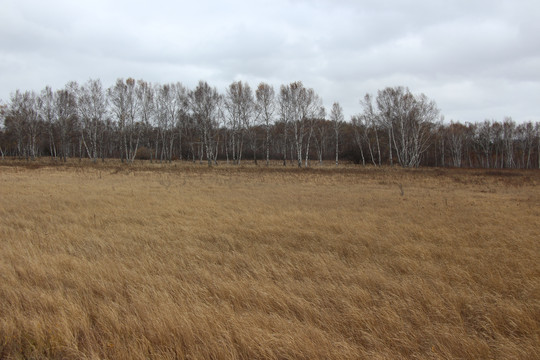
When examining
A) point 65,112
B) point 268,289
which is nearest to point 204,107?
point 65,112

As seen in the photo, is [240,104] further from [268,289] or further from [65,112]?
[268,289]

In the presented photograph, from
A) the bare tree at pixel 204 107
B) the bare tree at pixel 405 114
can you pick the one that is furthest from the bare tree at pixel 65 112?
the bare tree at pixel 405 114

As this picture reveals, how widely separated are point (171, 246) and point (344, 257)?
3447 mm

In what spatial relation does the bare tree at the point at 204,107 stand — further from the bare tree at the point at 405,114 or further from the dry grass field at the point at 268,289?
the dry grass field at the point at 268,289

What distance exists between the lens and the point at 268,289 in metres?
3.95

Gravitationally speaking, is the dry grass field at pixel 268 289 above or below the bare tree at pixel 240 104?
below

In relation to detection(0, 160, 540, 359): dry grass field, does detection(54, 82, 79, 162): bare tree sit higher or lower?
higher

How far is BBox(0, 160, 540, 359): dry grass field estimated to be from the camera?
2869 millimetres

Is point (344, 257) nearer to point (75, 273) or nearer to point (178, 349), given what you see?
point (178, 349)

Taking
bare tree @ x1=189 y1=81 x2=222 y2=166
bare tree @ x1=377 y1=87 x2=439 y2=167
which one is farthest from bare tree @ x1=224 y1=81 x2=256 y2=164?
bare tree @ x1=377 y1=87 x2=439 y2=167

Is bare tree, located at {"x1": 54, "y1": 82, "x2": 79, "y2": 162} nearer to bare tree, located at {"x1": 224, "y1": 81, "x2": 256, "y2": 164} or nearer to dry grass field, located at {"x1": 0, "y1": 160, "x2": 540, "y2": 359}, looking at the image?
bare tree, located at {"x1": 224, "y1": 81, "x2": 256, "y2": 164}

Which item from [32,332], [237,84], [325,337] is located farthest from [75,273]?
[237,84]

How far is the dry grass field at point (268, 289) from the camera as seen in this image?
287 centimetres

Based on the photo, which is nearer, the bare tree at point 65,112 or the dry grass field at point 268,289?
the dry grass field at point 268,289
